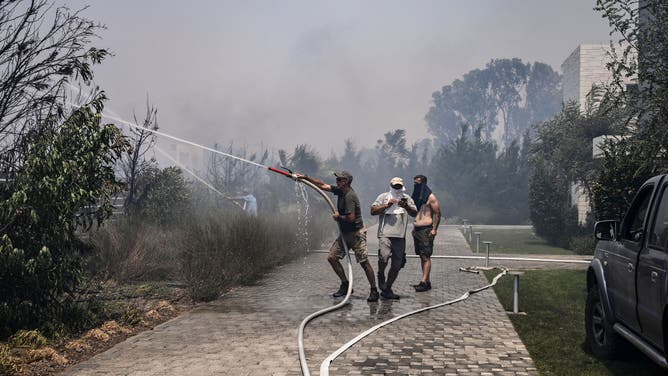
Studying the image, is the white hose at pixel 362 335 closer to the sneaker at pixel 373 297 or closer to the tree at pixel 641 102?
the sneaker at pixel 373 297

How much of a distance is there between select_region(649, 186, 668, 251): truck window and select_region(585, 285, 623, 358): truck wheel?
1.41 metres

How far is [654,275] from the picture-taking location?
5465mm

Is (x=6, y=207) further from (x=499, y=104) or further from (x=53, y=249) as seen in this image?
(x=499, y=104)

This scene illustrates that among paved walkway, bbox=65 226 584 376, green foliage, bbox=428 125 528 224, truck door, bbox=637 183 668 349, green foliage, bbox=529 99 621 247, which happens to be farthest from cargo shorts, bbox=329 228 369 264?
green foliage, bbox=428 125 528 224

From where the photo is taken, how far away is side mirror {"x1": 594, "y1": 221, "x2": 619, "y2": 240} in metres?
6.84

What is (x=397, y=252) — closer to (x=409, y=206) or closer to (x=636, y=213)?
(x=409, y=206)

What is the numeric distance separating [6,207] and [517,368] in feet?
18.2

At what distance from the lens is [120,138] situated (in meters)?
8.66

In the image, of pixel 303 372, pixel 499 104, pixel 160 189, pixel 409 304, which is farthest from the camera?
pixel 499 104

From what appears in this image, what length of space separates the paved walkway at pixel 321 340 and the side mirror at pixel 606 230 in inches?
56.1

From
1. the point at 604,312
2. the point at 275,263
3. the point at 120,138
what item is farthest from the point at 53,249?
the point at 275,263

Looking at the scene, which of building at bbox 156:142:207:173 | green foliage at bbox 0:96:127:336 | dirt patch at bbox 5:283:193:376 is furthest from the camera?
building at bbox 156:142:207:173

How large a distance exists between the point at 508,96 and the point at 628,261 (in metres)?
97.8

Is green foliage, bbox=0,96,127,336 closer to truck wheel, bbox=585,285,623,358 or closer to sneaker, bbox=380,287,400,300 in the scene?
sneaker, bbox=380,287,400,300
